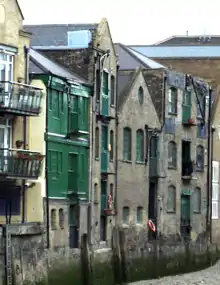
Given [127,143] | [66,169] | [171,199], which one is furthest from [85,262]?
[171,199]

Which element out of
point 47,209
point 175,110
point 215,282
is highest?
point 175,110

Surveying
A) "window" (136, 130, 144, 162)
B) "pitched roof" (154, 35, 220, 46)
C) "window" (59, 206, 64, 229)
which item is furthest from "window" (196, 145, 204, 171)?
"pitched roof" (154, 35, 220, 46)

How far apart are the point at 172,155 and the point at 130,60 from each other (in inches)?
258

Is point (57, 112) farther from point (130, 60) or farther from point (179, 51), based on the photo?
point (179, 51)

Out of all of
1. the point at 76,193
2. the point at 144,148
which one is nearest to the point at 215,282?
the point at 144,148

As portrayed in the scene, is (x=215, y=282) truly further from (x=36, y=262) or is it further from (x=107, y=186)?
(x=36, y=262)

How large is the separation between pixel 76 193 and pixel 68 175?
102 cm

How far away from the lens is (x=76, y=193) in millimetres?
63469

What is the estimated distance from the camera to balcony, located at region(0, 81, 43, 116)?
55.8 m

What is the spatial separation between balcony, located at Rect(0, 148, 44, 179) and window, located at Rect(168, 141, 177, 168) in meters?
20.9

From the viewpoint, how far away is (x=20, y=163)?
56594 millimetres

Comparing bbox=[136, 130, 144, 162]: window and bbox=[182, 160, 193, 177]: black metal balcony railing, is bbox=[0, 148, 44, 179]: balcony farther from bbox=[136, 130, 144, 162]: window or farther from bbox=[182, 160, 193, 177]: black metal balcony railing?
bbox=[182, 160, 193, 177]: black metal balcony railing

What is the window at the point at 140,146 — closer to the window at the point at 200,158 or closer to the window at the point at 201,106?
the window at the point at 201,106

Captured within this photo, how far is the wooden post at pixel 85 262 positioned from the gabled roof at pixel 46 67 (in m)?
8.17
